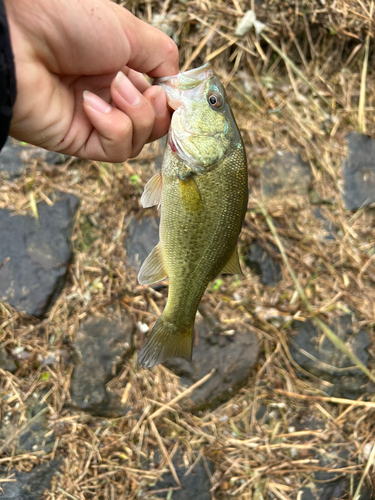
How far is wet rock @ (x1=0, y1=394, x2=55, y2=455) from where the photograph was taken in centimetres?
256

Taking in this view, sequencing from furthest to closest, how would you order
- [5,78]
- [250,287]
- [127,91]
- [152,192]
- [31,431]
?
[250,287]
[31,431]
[152,192]
[127,91]
[5,78]

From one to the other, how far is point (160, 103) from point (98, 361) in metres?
1.98

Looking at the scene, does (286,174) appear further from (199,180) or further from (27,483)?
(27,483)

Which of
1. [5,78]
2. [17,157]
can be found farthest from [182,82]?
[17,157]

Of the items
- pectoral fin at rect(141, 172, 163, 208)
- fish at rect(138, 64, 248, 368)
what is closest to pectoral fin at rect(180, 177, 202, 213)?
fish at rect(138, 64, 248, 368)

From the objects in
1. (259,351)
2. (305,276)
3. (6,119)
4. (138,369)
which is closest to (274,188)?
(305,276)

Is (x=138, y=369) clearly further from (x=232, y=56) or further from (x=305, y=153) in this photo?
(x=232, y=56)

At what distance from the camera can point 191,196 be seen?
168 centimetres

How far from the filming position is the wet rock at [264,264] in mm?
3150

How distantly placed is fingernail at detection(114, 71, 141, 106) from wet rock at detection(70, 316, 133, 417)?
1.79 meters

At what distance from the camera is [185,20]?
2.96 metres

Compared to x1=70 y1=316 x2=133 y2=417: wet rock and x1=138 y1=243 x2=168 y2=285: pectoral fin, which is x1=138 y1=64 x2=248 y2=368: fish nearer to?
x1=138 y1=243 x2=168 y2=285: pectoral fin

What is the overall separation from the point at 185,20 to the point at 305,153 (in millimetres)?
1630

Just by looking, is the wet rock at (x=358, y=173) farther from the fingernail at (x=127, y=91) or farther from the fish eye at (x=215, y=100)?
the fingernail at (x=127, y=91)
